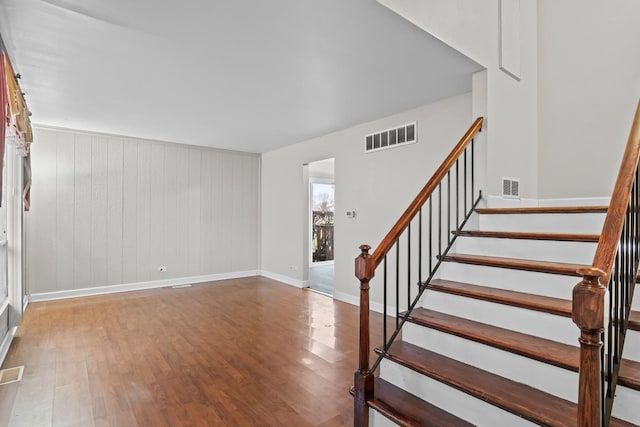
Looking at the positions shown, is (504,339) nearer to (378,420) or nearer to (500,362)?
(500,362)

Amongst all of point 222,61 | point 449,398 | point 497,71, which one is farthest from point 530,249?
point 222,61

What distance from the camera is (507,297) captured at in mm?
2186

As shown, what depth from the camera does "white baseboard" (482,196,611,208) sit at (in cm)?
310

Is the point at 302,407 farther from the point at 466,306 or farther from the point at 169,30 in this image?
the point at 169,30

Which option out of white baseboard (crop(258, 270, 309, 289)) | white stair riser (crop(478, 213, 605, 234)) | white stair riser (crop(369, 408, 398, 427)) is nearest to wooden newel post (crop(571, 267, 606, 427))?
white stair riser (crop(369, 408, 398, 427))

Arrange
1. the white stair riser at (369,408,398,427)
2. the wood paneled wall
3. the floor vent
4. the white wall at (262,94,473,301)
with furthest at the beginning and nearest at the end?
the wood paneled wall, the white wall at (262,94,473,301), the floor vent, the white stair riser at (369,408,398,427)

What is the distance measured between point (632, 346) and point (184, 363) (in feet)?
10.6

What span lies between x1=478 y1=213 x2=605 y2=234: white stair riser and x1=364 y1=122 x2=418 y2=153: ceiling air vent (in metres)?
1.60

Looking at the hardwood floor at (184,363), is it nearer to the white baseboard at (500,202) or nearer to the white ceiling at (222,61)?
the white baseboard at (500,202)

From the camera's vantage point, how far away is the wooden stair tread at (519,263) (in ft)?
7.08

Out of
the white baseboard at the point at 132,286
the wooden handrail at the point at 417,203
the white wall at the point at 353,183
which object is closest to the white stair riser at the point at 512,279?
the wooden handrail at the point at 417,203

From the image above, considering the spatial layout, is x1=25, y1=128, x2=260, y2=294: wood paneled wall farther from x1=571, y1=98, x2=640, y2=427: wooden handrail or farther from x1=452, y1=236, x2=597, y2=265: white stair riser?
x1=571, y1=98, x2=640, y2=427: wooden handrail

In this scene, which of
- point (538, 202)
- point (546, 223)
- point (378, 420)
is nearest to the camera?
point (378, 420)

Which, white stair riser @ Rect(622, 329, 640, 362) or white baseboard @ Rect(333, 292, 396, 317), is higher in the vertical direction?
white stair riser @ Rect(622, 329, 640, 362)
